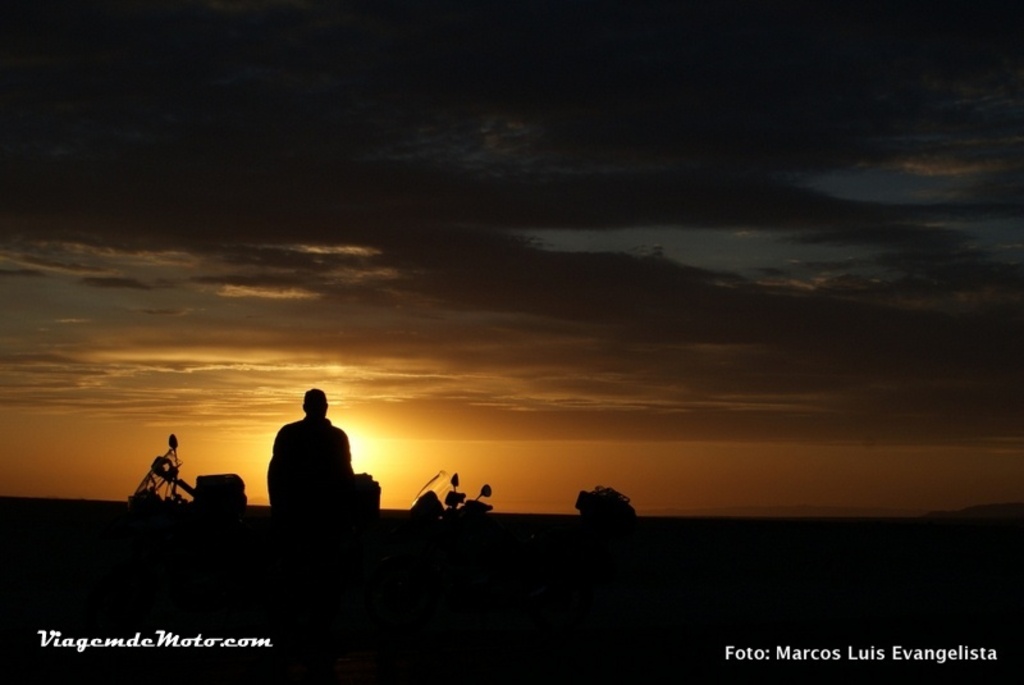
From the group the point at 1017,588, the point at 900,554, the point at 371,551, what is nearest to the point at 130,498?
the point at 1017,588

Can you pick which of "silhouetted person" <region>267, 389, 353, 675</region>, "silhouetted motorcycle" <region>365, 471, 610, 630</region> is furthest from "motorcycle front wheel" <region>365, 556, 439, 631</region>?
"silhouetted person" <region>267, 389, 353, 675</region>

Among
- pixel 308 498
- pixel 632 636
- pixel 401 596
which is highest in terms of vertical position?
pixel 308 498

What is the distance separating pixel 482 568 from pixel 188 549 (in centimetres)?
308

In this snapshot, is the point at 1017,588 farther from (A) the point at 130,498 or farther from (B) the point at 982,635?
(A) the point at 130,498

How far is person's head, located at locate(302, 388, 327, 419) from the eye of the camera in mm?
13219

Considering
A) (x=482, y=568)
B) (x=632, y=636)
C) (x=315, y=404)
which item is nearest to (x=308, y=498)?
(x=315, y=404)

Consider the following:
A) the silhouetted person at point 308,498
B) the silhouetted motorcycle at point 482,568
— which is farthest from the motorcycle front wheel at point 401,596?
the silhouetted person at point 308,498

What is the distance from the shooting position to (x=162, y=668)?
35.7 ft

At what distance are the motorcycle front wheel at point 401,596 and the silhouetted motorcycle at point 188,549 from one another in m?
1.23

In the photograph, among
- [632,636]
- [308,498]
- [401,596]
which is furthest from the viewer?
[401,596]

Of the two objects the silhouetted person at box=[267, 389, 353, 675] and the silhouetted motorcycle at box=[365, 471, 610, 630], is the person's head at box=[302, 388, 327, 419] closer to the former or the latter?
the silhouetted person at box=[267, 389, 353, 675]

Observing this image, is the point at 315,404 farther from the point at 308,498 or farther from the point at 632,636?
the point at 632,636

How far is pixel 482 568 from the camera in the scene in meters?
14.7

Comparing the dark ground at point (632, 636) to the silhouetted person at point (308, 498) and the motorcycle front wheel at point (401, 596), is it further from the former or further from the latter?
the silhouetted person at point (308, 498)
